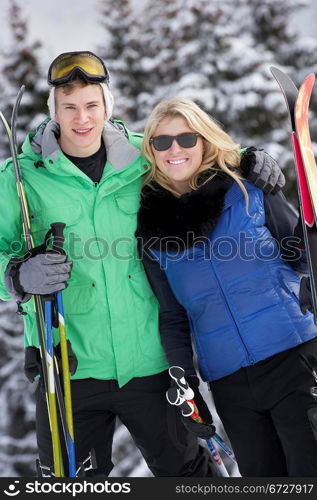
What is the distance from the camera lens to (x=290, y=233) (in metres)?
3.17

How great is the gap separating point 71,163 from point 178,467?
1931 mm

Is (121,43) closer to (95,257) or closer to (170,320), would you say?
(95,257)

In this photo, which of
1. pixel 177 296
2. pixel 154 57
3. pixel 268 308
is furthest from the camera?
pixel 154 57

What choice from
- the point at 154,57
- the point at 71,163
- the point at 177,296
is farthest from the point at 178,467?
the point at 154,57

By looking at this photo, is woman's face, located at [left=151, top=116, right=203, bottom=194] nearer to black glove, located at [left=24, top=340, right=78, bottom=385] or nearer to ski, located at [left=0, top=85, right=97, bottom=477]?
ski, located at [left=0, top=85, right=97, bottom=477]

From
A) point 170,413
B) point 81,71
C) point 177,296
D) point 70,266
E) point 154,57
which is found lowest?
point 170,413

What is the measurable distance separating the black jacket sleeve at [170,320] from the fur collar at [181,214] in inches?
6.1

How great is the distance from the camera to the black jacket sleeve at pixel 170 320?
3.34 metres

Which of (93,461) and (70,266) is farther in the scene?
(93,461)

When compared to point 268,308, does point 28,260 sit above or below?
above

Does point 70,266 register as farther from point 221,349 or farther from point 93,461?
point 93,461

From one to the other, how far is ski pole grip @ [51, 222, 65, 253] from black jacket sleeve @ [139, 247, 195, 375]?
0.50m

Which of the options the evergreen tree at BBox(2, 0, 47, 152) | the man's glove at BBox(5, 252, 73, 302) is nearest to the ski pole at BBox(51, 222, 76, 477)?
the man's glove at BBox(5, 252, 73, 302)

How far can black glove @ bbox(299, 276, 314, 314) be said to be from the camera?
2930 mm
